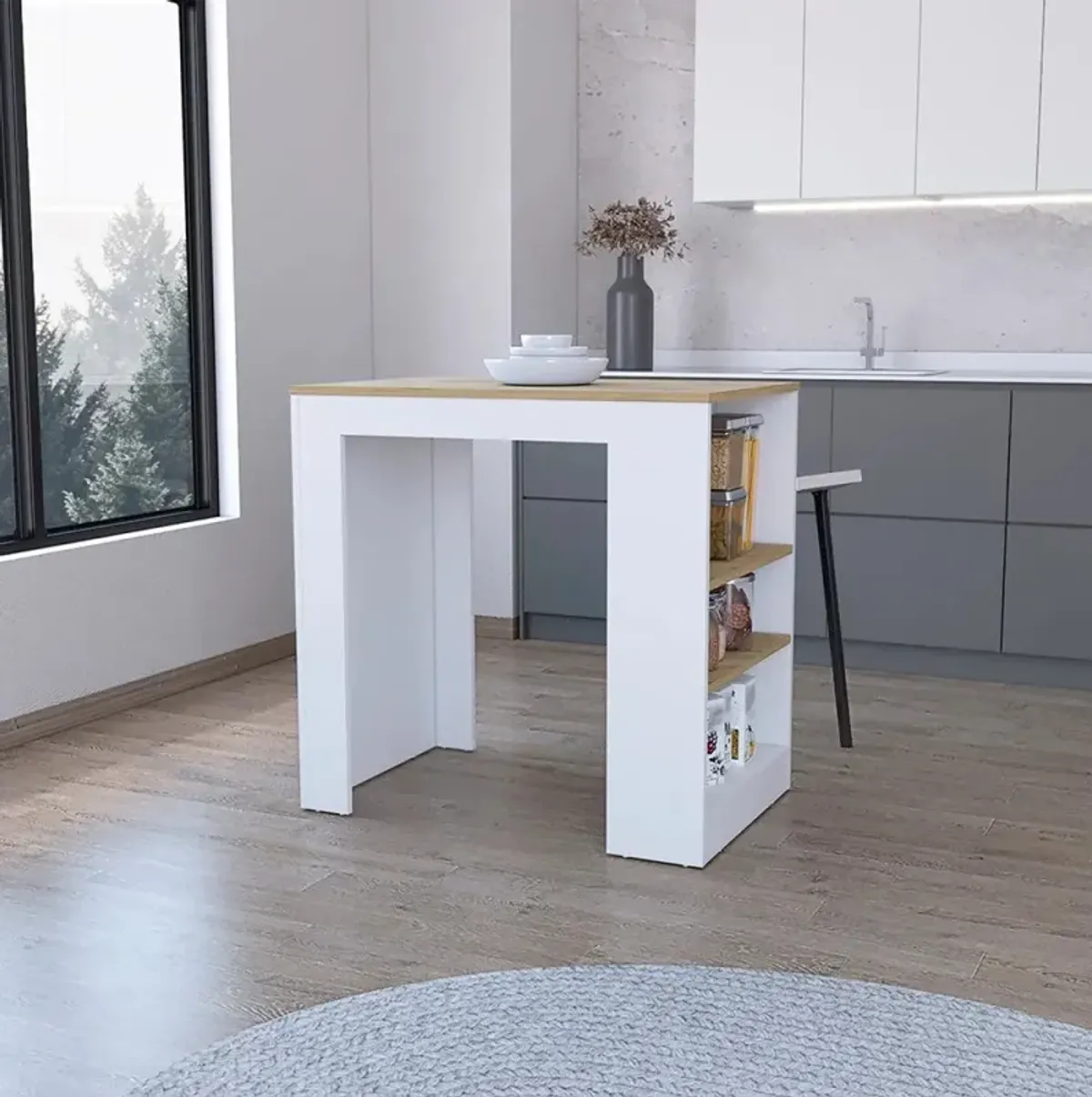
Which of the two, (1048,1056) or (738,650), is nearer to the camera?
(1048,1056)

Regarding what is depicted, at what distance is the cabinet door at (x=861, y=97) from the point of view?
454cm

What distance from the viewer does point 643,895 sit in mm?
2756

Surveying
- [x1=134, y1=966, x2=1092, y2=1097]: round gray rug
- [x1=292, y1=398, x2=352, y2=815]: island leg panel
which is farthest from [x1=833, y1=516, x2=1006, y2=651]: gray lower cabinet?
[x1=134, y1=966, x2=1092, y2=1097]: round gray rug

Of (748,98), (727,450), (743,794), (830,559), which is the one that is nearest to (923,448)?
(830,559)

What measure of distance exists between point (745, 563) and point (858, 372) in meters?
1.84

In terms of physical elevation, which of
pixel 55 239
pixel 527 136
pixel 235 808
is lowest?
pixel 235 808

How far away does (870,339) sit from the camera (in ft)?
16.2

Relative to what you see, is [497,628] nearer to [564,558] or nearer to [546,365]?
[564,558]

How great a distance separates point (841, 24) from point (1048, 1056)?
339 cm

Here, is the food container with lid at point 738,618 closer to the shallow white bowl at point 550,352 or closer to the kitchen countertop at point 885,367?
the shallow white bowl at point 550,352

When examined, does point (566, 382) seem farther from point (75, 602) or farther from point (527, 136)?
point (527, 136)

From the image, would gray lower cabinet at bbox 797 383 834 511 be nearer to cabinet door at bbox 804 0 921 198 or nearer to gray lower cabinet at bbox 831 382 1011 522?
gray lower cabinet at bbox 831 382 1011 522

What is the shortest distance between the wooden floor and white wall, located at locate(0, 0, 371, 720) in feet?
0.94

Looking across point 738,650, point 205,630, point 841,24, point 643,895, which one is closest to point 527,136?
point 841,24
